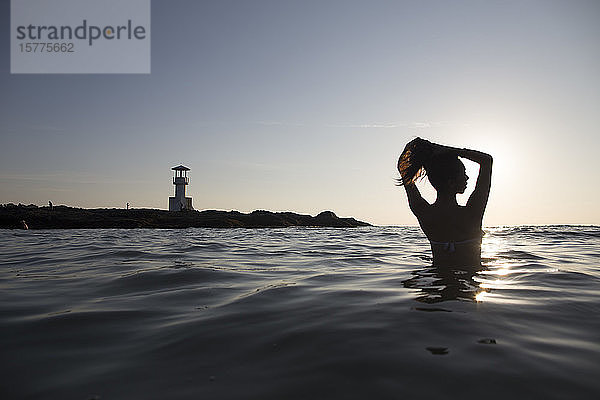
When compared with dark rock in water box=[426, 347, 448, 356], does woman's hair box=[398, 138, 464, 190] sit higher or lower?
higher

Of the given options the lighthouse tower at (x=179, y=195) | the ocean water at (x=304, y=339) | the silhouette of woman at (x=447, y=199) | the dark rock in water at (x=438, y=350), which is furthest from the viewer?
the lighthouse tower at (x=179, y=195)

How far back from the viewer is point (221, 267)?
6.71 meters

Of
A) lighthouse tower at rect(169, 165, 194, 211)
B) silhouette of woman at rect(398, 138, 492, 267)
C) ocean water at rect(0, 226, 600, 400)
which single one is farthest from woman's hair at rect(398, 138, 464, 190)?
lighthouse tower at rect(169, 165, 194, 211)

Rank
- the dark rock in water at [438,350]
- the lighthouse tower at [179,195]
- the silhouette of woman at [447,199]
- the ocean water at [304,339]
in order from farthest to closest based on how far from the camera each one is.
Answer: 1. the lighthouse tower at [179,195]
2. the silhouette of woman at [447,199]
3. the dark rock in water at [438,350]
4. the ocean water at [304,339]

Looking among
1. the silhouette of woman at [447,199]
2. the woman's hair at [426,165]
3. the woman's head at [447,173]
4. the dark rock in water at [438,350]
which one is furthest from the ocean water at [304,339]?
the woman's hair at [426,165]

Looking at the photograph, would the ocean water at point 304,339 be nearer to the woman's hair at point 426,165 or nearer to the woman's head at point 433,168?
the woman's head at point 433,168

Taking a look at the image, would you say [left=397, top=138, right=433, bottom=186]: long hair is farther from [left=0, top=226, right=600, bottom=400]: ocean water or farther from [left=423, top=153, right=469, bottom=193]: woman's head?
[left=0, top=226, right=600, bottom=400]: ocean water

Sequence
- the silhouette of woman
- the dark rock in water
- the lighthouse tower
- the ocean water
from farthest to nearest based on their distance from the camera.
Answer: the lighthouse tower, the silhouette of woman, the dark rock in water, the ocean water

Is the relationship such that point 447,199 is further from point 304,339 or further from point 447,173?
point 304,339

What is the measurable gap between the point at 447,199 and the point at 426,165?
54 centimetres

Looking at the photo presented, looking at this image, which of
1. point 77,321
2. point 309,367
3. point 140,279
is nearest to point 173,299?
point 77,321

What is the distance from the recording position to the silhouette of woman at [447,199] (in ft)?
15.7

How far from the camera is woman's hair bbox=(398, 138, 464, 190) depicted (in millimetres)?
4843

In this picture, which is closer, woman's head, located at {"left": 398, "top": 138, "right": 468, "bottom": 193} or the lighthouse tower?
woman's head, located at {"left": 398, "top": 138, "right": 468, "bottom": 193}
